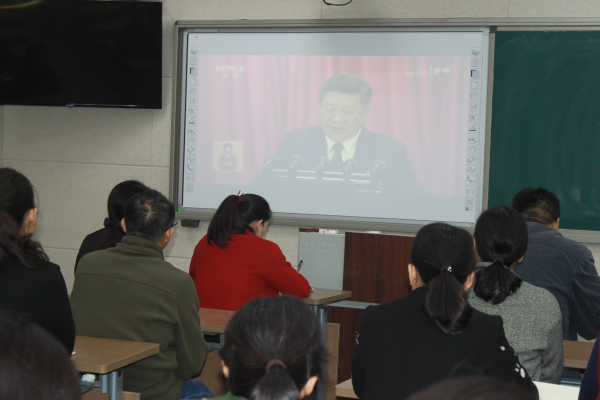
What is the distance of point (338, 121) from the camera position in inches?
153

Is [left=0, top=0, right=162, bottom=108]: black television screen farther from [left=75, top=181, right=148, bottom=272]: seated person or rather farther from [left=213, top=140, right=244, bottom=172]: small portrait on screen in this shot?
[left=75, top=181, right=148, bottom=272]: seated person

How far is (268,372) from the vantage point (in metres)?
0.81

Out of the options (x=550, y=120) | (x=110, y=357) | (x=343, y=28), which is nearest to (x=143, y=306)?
(x=110, y=357)

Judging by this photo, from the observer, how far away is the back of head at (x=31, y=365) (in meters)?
0.56

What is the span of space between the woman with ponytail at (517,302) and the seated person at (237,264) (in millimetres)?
1088

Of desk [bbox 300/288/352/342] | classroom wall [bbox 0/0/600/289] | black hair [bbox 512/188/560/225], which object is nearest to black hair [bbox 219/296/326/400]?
desk [bbox 300/288/352/342]

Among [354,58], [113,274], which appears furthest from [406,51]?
[113,274]

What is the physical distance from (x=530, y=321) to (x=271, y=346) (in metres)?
1.18

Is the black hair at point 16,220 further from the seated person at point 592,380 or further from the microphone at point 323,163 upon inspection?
the microphone at point 323,163

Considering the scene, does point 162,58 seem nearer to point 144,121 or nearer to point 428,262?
point 144,121

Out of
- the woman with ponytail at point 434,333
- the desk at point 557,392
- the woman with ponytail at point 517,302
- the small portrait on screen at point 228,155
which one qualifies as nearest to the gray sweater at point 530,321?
the woman with ponytail at point 517,302

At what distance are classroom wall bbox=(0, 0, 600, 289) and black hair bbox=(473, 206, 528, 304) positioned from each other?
2221 millimetres

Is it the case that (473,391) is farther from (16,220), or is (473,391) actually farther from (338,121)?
(338,121)

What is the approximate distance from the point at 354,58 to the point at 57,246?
9.19ft
